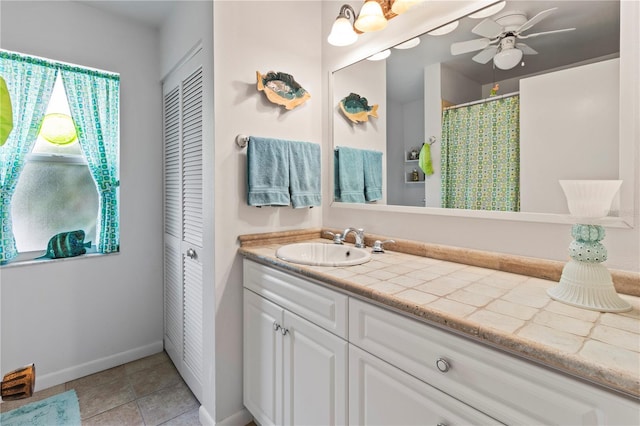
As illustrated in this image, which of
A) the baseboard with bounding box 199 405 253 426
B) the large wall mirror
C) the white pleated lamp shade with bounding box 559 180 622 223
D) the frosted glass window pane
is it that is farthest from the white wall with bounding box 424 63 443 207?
the frosted glass window pane

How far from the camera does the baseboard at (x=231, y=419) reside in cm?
155

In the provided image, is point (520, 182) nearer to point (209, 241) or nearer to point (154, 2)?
point (209, 241)

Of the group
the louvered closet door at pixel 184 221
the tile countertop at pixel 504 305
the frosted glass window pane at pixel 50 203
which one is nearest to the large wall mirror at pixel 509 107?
the tile countertop at pixel 504 305

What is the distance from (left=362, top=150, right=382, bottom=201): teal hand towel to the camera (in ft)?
5.75

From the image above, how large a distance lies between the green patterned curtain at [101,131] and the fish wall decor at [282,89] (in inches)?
49.3

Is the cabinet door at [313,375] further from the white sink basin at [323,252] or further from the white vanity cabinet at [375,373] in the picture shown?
the white sink basin at [323,252]

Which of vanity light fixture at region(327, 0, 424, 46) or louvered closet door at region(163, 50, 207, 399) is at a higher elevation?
vanity light fixture at region(327, 0, 424, 46)

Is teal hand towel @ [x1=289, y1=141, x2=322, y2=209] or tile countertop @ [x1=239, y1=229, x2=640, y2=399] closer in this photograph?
tile countertop @ [x1=239, y1=229, x2=640, y2=399]

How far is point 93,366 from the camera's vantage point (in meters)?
2.07

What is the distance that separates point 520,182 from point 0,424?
266cm

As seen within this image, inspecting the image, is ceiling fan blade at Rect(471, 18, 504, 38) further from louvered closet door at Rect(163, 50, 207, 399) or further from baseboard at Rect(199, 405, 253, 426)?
baseboard at Rect(199, 405, 253, 426)

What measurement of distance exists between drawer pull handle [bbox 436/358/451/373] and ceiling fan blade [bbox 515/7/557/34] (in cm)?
125

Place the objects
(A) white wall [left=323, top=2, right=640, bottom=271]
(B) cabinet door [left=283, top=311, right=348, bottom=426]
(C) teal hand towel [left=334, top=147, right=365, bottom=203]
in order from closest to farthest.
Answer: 1. (A) white wall [left=323, top=2, right=640, bottom=271]
2. (B) cabinet door [left=283, top=311, right=348, bottom=426]
3. (C) teal hand towel [left=334, top=147, right=365, bottom=203]

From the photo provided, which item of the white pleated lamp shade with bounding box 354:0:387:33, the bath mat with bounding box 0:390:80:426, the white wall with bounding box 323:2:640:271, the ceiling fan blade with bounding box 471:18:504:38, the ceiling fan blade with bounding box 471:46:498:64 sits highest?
the white pleated lamp shade with bounding box 354:0:387:33
